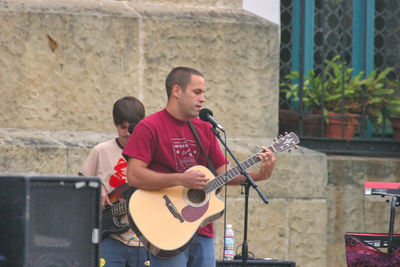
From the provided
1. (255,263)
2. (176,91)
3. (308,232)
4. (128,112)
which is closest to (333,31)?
(308,232)

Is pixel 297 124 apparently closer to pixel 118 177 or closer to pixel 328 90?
pixel 328 90

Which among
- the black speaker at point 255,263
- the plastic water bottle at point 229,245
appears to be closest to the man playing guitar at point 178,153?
the black speaker at point 255,263

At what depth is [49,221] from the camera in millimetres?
3203

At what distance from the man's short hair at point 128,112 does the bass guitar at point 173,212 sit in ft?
2.42

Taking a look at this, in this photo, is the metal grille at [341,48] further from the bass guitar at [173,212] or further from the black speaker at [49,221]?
the black speaker at [49,221]

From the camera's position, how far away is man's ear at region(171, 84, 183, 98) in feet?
15.5

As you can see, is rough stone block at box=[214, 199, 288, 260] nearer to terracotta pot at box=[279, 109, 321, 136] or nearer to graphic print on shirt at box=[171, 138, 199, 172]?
terracotta pot at box=[279, 109, 321, 136]

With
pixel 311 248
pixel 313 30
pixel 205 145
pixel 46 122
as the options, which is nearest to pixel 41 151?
pixel 46 122

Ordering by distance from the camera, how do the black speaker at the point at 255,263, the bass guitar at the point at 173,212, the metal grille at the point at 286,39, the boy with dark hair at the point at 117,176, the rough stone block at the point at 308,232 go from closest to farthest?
the bass guitar at the point at 173,212 → the boy with dark hair at the point at 117,176 → the black speaker at the point at 255,263 → the rough stone block at the point at 308,232 → the metal grille at the point at 286,39

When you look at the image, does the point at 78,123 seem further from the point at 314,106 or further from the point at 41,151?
the point at 314,106

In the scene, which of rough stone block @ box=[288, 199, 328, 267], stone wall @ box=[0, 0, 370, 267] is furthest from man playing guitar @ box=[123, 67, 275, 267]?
rough stone block @ box=[288, 199, 328, 267]

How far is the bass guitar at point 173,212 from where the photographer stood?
4445 mm

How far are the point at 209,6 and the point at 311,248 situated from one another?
246 centimetres

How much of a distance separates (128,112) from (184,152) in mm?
745
